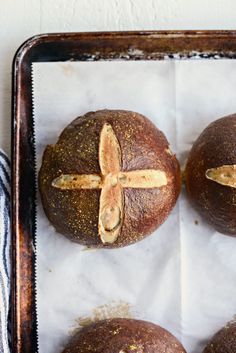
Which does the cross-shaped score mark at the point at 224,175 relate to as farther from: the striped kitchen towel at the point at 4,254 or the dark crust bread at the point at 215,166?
the striped kitchen towel at the point at 4,254

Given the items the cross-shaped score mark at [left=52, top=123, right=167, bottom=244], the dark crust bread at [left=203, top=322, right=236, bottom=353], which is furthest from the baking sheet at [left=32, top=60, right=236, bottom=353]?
the cross-shaped score mark at [left=52, top=123, right=167, bottom=244]

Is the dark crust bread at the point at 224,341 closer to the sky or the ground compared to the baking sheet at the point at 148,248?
closer to the ground

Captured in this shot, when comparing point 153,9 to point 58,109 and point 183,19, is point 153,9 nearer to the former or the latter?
point 183,19

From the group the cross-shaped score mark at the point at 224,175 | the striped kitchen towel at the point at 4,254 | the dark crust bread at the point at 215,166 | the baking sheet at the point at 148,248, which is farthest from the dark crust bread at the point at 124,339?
the cross-shaped score mark at the point at 224,175

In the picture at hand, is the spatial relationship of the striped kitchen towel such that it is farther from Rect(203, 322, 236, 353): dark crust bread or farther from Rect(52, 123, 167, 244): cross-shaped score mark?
Rect(203, 322, 236, 353): dark crust bread

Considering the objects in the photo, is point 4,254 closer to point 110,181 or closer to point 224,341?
point 110,181

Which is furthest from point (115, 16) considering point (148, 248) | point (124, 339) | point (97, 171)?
point (124, 339)
